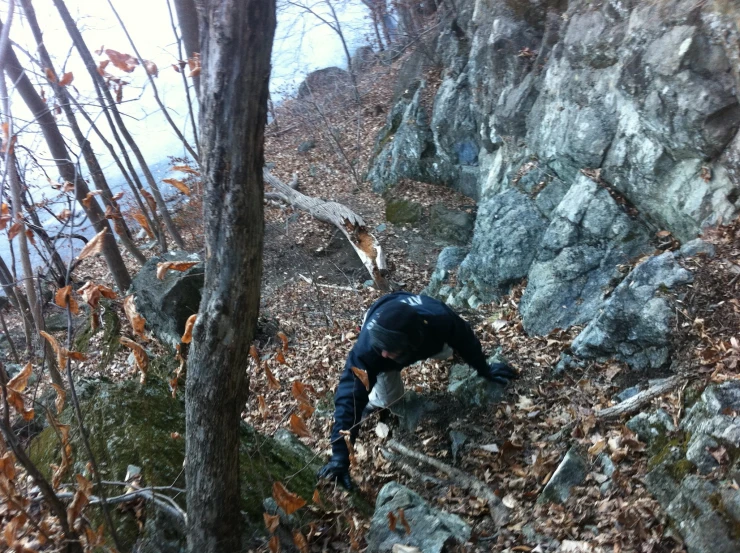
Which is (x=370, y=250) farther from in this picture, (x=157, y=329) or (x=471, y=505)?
(x=471, y=505)

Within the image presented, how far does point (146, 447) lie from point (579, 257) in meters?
5.00

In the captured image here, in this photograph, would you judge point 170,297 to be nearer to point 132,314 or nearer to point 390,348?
point 390,348

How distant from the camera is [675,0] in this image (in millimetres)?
5098

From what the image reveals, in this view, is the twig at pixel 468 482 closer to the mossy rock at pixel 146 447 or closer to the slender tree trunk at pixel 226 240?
the mossy rock at pixel 146 447

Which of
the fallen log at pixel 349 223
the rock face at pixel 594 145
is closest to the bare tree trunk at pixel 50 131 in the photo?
the fallen log at pixel 349 223

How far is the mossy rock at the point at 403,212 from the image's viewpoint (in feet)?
34.0

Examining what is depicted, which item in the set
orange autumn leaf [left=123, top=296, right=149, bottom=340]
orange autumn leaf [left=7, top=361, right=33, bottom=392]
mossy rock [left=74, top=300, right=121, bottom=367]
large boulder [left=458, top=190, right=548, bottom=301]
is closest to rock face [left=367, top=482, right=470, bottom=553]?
orange autumn leaf [left=123, top=296, right=149, bottom=340]

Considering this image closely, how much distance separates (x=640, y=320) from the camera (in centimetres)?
415

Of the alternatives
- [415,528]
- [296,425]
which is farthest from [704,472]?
[296,425]

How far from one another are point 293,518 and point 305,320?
5.22 m

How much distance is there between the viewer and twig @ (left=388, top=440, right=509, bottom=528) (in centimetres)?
331

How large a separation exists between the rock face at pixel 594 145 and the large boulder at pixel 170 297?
4.16 meters

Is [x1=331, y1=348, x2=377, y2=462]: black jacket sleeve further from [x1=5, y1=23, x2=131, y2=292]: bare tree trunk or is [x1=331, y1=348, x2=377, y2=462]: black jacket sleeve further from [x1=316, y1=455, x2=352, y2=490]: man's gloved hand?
[x1=5, y1=23, x2=131, y2=292]: bare tree trunk

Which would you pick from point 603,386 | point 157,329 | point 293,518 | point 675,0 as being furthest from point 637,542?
point 157,329
